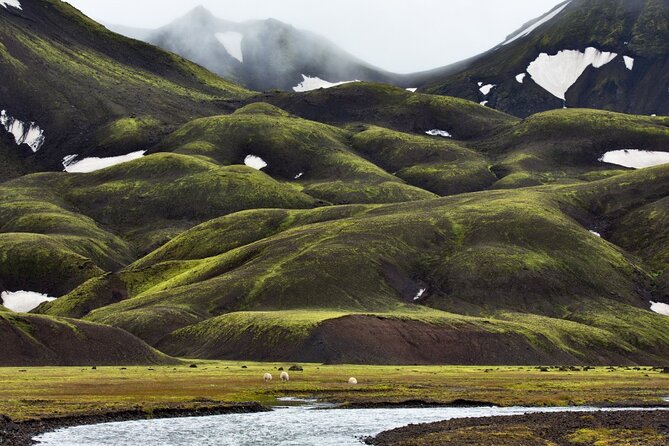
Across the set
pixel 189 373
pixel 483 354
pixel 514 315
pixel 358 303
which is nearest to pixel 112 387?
pixel 189 373

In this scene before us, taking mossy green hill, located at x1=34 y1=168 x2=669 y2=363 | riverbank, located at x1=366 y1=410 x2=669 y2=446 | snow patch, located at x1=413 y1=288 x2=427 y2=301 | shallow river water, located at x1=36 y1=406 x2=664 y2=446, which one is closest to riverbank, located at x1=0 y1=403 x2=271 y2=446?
shallow river water, located at x1=36 y1=406 x2=664 y2=446

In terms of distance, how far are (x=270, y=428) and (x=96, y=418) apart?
13903 mm

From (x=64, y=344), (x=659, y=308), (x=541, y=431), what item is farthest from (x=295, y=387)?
(x=659, y=308)

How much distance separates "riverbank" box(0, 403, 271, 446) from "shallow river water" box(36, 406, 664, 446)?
1.30 meters

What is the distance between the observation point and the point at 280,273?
7387 inches

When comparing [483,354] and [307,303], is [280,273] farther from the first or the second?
[483,354]

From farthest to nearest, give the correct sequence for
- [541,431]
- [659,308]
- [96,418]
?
1. [659,308]
2. [96,418]
3. [541,431]

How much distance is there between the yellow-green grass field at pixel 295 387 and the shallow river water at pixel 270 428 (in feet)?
17.1

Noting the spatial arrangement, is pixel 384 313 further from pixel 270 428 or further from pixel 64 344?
pixel 270 428

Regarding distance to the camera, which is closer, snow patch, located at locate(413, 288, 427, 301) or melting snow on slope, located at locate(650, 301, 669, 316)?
snow patch, located at locate(413, 288, 427, 301)

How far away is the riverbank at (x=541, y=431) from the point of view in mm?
59375

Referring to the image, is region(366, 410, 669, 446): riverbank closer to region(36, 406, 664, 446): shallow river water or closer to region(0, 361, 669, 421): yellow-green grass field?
region(36, 406, 664, 446): shallow river water

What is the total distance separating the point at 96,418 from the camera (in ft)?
241

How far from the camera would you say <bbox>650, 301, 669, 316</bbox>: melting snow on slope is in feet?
642
